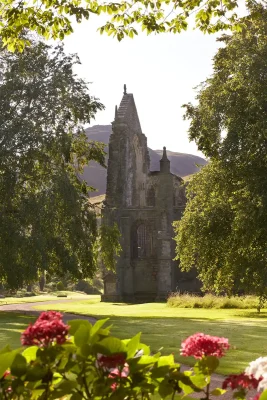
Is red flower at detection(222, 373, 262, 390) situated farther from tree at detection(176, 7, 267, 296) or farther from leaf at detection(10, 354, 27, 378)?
tree at detection(176, 7, 267, 296)

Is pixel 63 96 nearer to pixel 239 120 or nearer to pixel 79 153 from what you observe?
pixel 79 153

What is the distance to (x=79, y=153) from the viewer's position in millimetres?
27938

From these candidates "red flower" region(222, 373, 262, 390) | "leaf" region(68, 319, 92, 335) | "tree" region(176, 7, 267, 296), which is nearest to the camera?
"red flower" region(222, 373, 262, 390)

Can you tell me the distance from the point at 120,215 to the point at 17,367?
47.4 meters

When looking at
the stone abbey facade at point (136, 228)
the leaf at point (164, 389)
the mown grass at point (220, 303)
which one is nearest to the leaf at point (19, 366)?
the leaf at point (164, 389)

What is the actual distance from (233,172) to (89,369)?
1903 cm

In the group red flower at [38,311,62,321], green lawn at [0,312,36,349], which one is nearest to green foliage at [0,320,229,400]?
red flower at [38,311,62,321]

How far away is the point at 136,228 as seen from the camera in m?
52.0

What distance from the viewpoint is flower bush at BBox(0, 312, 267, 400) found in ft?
11.9

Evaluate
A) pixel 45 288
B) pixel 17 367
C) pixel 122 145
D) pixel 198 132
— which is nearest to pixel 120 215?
pixel 122 145

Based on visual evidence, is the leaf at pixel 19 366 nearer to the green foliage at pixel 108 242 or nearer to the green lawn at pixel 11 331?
the green lawn at pixel 11 331

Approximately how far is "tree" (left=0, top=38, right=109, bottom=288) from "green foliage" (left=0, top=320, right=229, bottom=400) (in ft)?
61.1

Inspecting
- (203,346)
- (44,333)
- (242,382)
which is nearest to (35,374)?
(44,333)

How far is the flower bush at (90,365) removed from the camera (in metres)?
3.61
